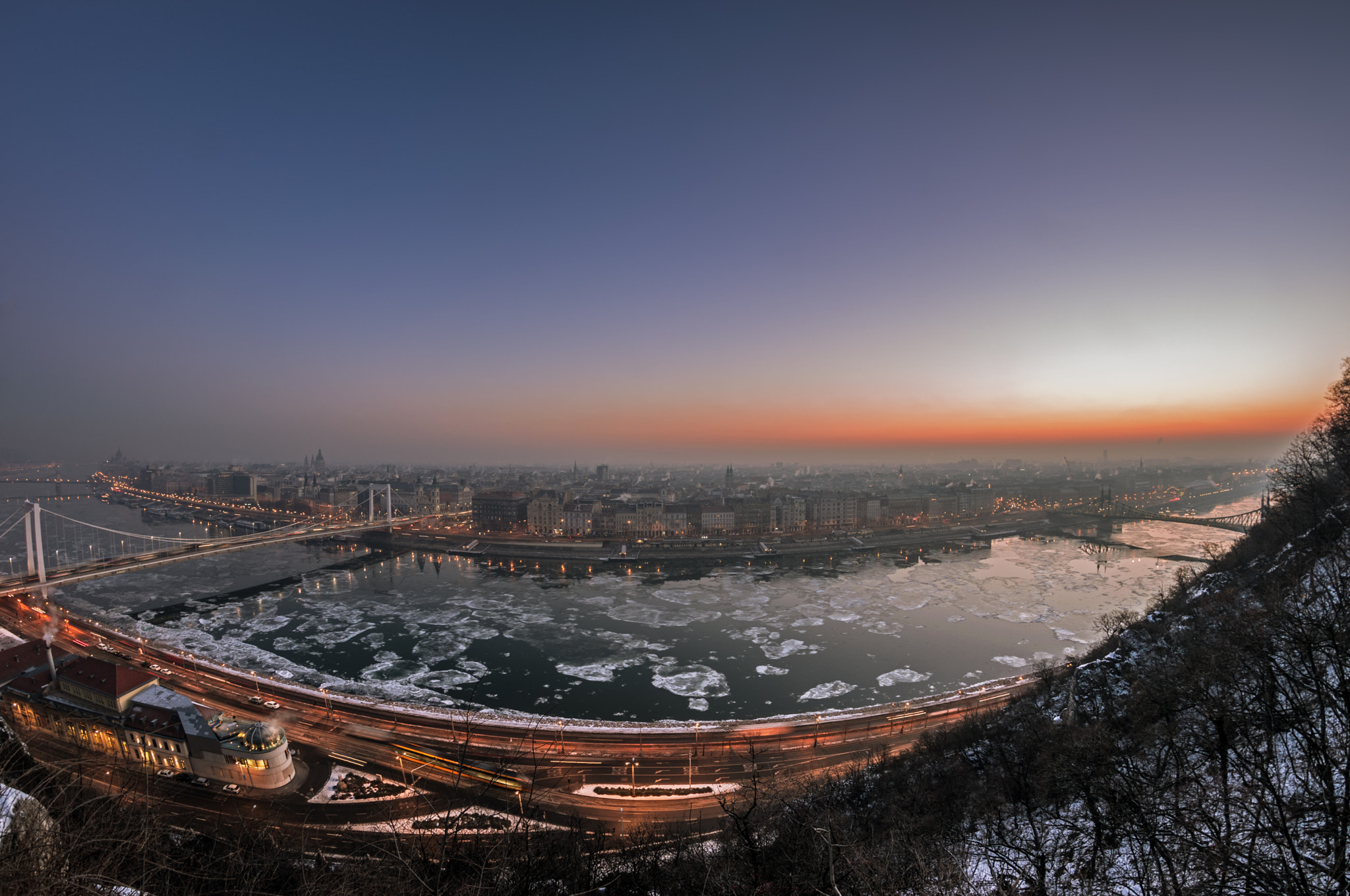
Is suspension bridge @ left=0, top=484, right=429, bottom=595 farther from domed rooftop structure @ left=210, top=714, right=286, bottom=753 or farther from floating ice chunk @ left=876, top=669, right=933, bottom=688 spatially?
floating ice chunk @ left=876, top=669, right=933, bottom=688

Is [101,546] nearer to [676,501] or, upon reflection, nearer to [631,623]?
[631,623]

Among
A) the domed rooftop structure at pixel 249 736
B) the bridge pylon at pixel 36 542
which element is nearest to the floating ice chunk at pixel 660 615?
the domed rooftop structure at pixel 249 736

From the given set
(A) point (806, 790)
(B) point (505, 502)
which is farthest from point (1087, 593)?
(B) point (505, 502)

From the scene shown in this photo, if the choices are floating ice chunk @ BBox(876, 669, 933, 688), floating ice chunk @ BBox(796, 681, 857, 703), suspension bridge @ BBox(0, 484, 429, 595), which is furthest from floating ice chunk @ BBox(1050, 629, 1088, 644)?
suspension bridge @ BBox(0, 484, 429, 595)

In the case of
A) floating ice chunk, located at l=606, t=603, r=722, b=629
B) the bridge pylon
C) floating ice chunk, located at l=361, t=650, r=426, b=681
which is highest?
the bridge pylon

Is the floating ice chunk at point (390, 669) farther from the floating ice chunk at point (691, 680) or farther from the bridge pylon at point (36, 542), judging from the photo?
the bridge pylon at point (36, 542)

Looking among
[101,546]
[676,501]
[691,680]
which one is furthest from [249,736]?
[676,501]
